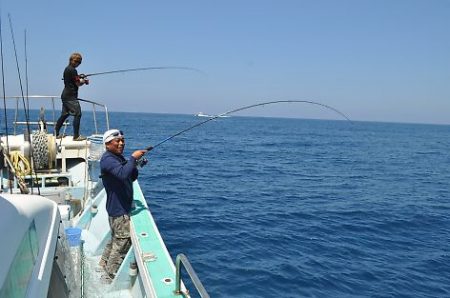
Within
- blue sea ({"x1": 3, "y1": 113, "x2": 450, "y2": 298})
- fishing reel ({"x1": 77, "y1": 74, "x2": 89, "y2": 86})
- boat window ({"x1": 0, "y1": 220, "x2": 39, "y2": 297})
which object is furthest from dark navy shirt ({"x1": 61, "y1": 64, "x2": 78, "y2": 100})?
boat window ({"x1": 0, "y1": 220, "x2": 39, "y2": 297})

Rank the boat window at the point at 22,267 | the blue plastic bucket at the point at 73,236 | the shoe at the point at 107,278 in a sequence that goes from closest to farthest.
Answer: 1. the boat window at the point at 22,267
2. the shoe at the point at 107,278
3. the blue plastic bucket at the point at 73,236

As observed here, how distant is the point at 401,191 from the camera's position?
1817 cm

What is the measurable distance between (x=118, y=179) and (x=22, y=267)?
2490 millimetres

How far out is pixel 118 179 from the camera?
15.4 feet

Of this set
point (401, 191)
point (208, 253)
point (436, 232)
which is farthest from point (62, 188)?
point (401, 191)

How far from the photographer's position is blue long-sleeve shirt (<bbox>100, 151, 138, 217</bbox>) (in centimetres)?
455

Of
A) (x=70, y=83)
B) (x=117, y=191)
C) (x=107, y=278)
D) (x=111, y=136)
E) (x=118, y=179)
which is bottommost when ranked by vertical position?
(x=107, y=278)

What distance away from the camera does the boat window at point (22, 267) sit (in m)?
1.97

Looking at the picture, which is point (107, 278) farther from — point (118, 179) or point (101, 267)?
point (118, 179)

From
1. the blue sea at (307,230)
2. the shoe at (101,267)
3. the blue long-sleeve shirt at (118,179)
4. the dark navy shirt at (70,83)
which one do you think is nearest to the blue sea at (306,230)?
the blue sea at (307,230)

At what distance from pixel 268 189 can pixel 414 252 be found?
338 inches

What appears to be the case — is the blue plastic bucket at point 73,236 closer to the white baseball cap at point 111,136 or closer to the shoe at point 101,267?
the shoe at point 101,267

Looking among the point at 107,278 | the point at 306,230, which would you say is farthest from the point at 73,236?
the point at 306,230

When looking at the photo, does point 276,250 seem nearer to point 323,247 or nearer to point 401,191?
point 323,247
